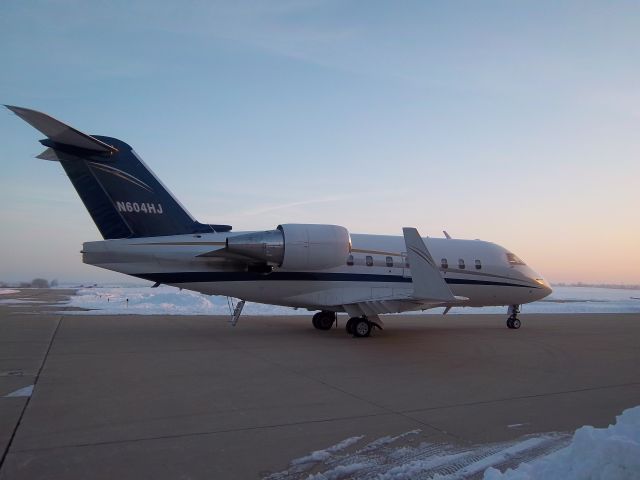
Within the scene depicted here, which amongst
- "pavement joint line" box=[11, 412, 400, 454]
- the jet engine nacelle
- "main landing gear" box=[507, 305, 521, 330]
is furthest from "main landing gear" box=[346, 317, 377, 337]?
"pavement joint line" box=[11, 412, 400, 454]

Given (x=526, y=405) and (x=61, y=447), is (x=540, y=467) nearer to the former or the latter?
(x=526, y=405)

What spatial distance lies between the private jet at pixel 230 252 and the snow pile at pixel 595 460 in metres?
8.48

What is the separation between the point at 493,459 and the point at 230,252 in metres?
10.0

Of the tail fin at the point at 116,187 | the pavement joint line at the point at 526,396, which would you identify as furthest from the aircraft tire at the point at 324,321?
the pavement joint line at the point at 526,396

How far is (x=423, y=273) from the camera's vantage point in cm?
1266

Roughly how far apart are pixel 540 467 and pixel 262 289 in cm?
1127

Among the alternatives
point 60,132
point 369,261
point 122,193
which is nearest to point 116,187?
point 122,193

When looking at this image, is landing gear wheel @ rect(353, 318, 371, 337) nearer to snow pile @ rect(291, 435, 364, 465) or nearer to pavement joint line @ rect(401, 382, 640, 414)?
pavement joint line @ rect(401, 382, 640, 414)

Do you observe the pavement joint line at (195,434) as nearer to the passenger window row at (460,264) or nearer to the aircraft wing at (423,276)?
the aircraft wing at (423,276)

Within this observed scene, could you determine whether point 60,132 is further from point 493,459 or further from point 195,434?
point 493,459

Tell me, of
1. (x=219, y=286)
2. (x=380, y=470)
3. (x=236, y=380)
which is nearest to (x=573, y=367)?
(x=236, y=380)

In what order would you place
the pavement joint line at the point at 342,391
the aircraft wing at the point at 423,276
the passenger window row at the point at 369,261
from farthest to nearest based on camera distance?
the passenger window row at the point at 369,261, the aircraft wing at the point at 423,276, the pavement joint line at the point at 342,391

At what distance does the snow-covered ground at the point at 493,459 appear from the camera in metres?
3.52

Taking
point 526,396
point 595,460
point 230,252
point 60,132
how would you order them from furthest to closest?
point 230,252, point 60,132, point 526,396, point 595,460
